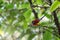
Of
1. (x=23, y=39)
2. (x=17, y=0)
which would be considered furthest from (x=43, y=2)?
(x=23, y=39)

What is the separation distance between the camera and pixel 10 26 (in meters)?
0.52

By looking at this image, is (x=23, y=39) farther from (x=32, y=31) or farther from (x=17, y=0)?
(x=17, y=0)

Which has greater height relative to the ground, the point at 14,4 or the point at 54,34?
the point at 14,4

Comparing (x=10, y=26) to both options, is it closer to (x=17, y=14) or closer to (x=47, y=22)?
(x=17, y=14)

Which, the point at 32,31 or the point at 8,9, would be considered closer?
the point at 8,9

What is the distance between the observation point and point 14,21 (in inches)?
20.1

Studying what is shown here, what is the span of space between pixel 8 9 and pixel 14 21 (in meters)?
0.05

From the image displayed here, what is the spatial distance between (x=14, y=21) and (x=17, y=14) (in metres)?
0.04

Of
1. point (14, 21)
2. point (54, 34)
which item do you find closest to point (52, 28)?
point (54, 34)

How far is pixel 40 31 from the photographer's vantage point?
0.59 meters

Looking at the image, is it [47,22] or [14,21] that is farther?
[47,22]

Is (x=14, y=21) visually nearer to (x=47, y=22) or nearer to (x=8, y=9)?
(x=8, y=9)

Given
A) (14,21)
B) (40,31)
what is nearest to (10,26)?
(14,21)

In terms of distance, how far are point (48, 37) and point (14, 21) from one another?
0.12 metres
